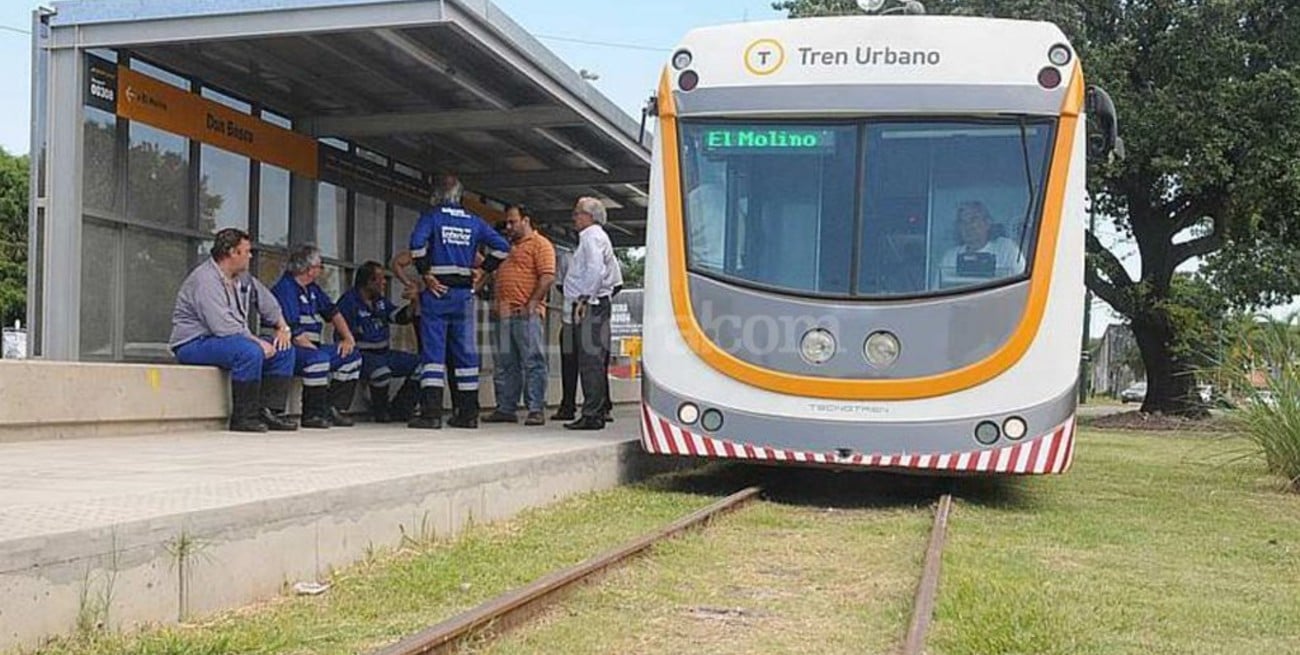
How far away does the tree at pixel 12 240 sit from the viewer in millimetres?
43625

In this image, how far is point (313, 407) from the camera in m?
9.69

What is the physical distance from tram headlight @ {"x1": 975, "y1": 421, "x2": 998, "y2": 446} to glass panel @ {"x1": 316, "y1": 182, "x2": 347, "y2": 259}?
7.83m

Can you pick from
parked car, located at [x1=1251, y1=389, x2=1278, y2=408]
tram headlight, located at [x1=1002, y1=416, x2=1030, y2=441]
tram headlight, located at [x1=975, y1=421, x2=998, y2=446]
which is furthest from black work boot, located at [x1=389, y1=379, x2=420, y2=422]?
parked car, located at [x1=1251, y1=389, x2=1278, y2=408]

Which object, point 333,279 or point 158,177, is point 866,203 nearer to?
point 158,177

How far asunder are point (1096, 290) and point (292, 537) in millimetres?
22566

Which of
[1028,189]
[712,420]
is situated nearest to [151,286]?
[712,420]

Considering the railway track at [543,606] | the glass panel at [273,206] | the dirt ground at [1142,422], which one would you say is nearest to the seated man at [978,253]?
the railway track at [543,606]

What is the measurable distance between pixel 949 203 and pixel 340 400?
16.7ft

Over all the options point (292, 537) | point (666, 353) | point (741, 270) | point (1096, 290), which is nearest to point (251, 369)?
point (666, 353)

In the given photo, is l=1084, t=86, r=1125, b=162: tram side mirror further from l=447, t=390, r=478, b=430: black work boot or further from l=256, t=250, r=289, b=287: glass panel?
l=256, t=250, r=289, b=287: glass panel

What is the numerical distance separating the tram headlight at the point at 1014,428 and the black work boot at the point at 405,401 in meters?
5.37

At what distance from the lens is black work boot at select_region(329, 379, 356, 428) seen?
10.1m

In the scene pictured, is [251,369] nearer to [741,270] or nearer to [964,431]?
[741,270]

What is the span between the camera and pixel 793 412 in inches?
319
